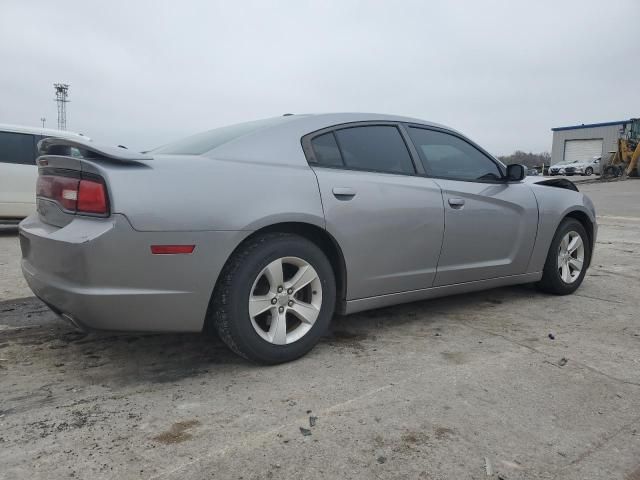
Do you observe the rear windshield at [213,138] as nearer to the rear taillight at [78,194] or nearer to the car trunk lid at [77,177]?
the car trunk lid at [77,177]

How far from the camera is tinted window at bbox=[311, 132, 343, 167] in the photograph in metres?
2.92

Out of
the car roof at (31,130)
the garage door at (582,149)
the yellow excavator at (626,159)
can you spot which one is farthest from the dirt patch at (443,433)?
the garage door at (582,149)

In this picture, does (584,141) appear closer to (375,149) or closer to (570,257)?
(570,257)

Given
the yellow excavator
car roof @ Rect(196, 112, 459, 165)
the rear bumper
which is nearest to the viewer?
the rear bumper

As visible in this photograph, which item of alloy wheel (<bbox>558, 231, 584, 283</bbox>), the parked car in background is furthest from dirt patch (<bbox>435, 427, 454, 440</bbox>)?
the parked car in background

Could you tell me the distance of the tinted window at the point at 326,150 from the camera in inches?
115

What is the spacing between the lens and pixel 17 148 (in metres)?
7.73

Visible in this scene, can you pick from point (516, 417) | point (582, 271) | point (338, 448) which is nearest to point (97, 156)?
point (338, 448)

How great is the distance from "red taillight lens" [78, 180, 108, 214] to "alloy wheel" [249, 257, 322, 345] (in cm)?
80

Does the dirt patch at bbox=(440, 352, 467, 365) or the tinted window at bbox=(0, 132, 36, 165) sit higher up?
the tinted window at bbox=(0, 132, 36, 165)

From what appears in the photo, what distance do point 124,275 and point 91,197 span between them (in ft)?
1.26

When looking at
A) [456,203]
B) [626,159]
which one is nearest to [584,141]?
[626,159]

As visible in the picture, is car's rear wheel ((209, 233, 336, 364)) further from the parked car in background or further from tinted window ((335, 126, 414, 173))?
the parked car in background

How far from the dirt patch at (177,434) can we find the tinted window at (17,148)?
23.6 ft
